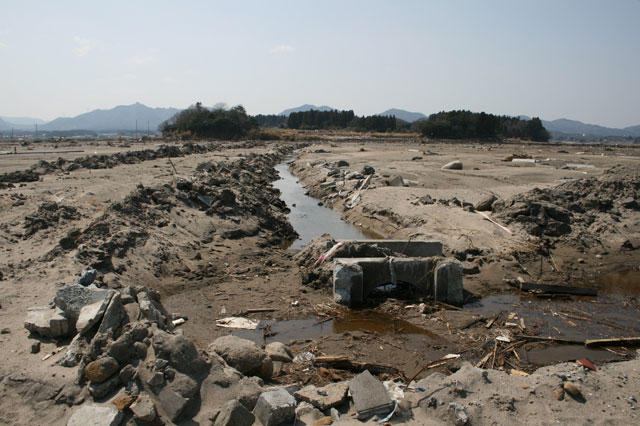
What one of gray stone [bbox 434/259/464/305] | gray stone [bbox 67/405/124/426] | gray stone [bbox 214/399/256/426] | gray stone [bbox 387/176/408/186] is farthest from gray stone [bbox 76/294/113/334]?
gray stone [bbox 387/176/408/186]

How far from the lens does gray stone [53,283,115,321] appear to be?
16.9 feet

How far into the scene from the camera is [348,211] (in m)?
17.3

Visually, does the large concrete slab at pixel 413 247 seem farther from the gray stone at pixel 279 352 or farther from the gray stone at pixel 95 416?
the gray stone at pixel 95 416

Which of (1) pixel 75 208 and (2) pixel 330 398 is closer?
(2) pixel 330 398

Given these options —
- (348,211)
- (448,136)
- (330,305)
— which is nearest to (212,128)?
(448,136)

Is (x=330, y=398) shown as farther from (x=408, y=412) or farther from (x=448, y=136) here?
(x=448, y=136)

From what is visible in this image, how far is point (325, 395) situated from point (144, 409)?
1.85 m

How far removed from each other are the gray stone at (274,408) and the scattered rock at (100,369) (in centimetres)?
151

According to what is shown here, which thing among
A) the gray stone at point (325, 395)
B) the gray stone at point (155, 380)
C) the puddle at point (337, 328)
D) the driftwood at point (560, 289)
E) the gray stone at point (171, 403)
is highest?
the gray stone at point (155, 380)

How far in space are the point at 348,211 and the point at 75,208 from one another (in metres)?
9.92

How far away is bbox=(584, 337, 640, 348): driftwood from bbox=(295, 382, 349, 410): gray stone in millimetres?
4407

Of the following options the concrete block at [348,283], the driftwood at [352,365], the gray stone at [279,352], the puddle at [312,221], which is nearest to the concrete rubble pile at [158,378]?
the gray stone at [279,352]

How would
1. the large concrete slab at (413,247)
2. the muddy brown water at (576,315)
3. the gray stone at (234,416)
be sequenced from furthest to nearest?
the large concrete slab at (413,247), the muddy brown water at (576,315), the gray stone at (234,416)

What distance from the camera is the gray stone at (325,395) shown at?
4.52 metres
